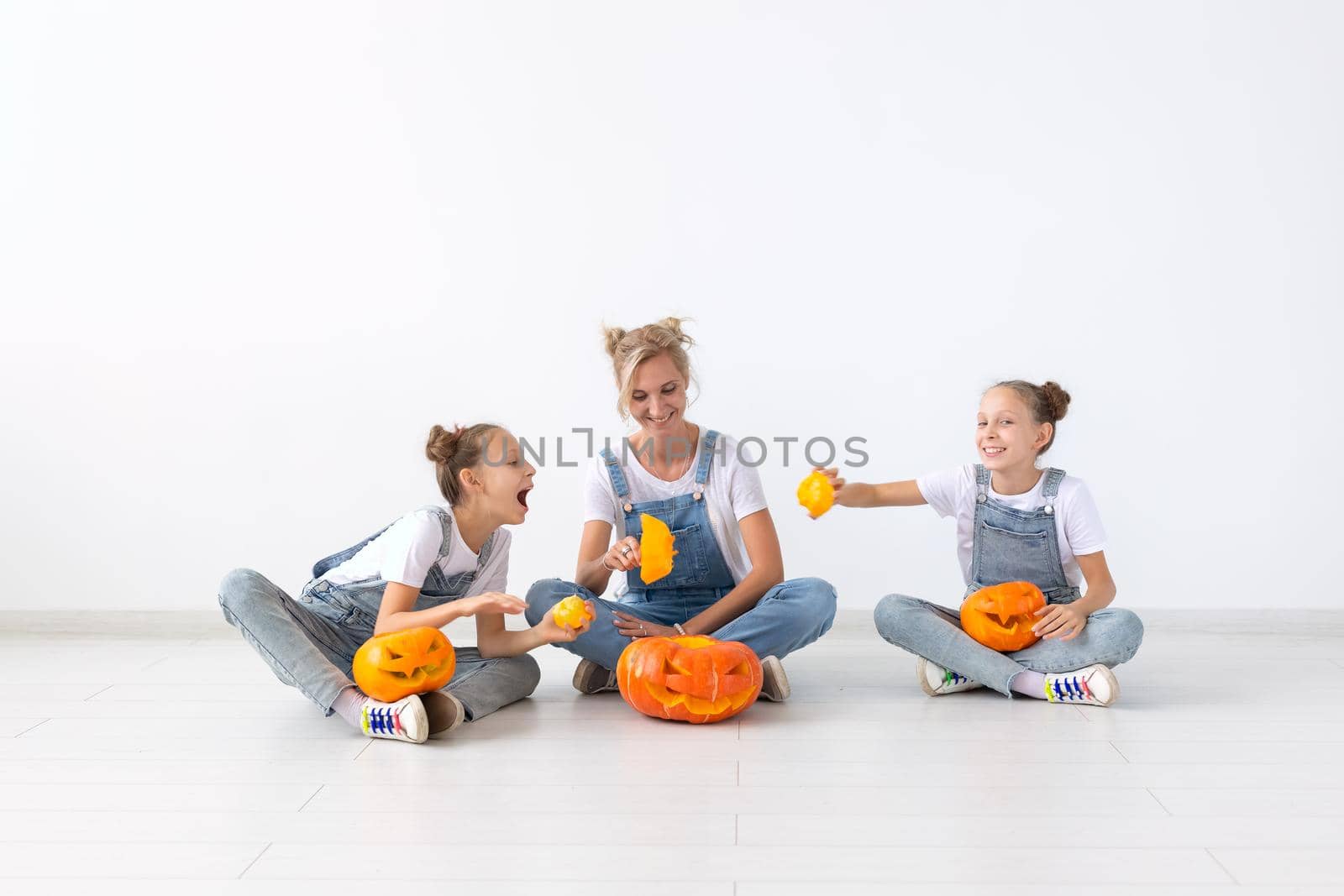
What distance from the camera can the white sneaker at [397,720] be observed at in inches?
89.7

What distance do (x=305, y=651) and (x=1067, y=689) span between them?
5.24ft

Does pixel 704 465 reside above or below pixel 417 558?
above

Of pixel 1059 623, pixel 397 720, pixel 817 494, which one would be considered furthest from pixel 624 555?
pixel 1059 623

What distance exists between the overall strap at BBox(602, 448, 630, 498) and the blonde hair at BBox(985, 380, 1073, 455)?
0.90 meters

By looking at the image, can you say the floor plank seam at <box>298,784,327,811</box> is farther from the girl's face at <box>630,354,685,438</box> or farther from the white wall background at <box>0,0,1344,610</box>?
the white wall background at <box>0,0,1344,610</box>

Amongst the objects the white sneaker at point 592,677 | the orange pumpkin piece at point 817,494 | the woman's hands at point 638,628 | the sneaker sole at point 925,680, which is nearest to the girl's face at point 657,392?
the orange pumpkin piece at point 817,494

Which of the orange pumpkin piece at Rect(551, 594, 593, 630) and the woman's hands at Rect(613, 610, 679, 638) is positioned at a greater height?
the orange pumpkin piece at Rect(551, 594, 593, 630)

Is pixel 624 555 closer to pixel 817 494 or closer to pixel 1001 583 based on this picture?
pixel 817 494

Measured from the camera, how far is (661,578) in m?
2.86

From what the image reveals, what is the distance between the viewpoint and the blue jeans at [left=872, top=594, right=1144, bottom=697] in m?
2.63

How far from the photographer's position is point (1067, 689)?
257cm

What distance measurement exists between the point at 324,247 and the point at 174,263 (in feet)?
1.49

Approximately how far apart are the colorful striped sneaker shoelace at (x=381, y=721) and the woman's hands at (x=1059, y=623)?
1373mm

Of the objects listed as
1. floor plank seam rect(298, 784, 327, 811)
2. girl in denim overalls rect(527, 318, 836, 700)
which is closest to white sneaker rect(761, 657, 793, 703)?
girl in denim overalls rect(527, 318, 836, 700)
